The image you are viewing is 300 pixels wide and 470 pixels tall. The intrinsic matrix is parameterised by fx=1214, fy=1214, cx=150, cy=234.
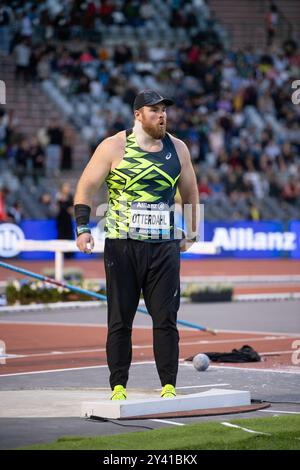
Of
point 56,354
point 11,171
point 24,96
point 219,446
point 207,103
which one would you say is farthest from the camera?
point 207,103

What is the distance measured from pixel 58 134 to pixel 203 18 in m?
10.5

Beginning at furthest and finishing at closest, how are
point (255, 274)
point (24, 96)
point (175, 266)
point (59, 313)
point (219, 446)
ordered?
point (24, 96) → point (255, 274) → point (59, 313) → point (175, 266) → point (219, 446)

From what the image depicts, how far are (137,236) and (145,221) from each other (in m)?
0.13

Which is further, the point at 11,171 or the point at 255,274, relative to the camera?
the point at 11,171

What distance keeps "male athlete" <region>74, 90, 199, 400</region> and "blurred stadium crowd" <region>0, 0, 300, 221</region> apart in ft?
76.2

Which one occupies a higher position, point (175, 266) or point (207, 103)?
point (207, 103)

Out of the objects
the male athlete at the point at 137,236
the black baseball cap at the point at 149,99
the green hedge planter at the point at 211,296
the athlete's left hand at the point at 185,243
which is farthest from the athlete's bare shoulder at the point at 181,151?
the green hedge planter at the point at 211,296

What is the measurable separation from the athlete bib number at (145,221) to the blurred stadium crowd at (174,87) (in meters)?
23.3

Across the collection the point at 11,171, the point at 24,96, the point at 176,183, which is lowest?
the point at 176,183

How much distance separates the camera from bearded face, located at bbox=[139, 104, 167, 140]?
9.43 meters

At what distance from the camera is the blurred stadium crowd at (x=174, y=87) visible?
35.1 metres

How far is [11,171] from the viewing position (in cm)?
3222

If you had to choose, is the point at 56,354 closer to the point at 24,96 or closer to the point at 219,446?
the point at 219,446

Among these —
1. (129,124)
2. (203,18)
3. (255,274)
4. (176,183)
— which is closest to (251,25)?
(203,18)
